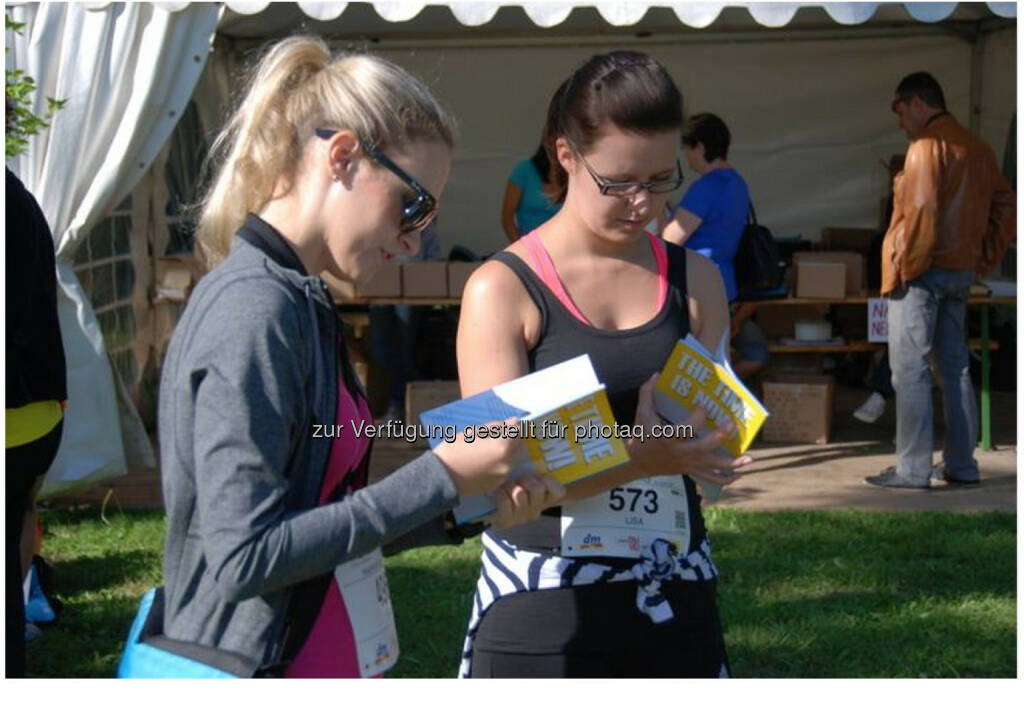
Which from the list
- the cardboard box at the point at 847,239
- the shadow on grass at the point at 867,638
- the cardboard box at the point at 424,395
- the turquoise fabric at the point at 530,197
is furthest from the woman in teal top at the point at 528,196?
the shadow on grass at the point at 867,638

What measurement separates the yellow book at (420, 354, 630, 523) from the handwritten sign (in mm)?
5653

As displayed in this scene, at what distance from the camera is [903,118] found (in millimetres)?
6219

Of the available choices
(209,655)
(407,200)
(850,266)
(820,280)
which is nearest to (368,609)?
(209,655)

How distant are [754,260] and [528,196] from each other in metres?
1.60

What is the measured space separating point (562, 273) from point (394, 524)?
79 cm

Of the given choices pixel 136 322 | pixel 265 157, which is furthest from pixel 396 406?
pixel 265 157

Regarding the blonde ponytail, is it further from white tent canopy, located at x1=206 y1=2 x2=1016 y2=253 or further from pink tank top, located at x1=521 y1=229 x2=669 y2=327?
white tent canopy, located at x1=206 y1=2 x2=1016 y2=253

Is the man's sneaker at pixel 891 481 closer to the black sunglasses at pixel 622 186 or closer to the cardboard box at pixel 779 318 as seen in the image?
the cardboard box at pixel 779 318

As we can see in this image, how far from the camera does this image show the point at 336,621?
164 cm

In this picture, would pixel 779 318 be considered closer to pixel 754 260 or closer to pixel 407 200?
pixel 754 260

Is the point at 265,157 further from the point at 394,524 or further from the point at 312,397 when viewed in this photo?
the point at 394,524

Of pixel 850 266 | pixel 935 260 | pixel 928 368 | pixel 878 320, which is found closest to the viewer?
pixel 935 260

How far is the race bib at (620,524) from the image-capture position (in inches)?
84.4

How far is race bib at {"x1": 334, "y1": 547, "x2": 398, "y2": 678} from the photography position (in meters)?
1.66
